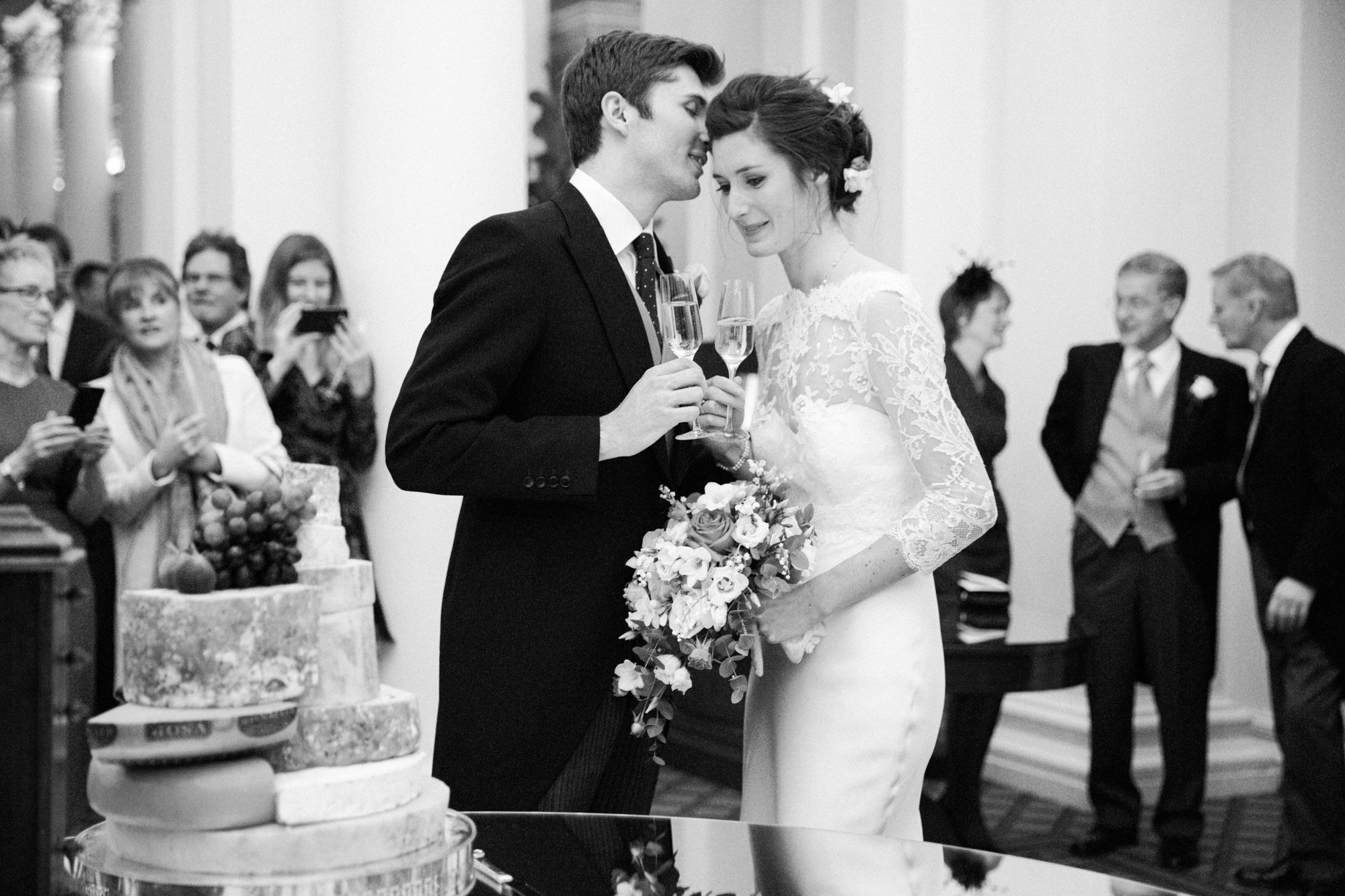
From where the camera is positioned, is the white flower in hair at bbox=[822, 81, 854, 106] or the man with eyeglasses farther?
the man with eyeglasses

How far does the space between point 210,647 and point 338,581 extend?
227 mm

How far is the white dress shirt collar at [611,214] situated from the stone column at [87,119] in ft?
40.6

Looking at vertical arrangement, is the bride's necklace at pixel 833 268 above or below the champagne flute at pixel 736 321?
above

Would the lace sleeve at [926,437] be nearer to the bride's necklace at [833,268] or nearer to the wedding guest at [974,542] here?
the bride's necklace at [833,268]

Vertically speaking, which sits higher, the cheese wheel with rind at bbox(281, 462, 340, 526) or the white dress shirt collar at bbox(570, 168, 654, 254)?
the white dress shirt collar at bbox(570, 168, 654, 254)

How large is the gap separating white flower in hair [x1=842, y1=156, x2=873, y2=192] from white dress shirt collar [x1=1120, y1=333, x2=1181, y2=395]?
3086 millimetres

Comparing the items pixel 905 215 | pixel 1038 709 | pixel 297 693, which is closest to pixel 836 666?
pixel 297 693

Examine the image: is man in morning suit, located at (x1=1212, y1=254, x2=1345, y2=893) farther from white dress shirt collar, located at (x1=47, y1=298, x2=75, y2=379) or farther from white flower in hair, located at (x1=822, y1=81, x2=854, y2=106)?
white dress shirt collar, located at (x1=47, y1=298, x2=75, y2=379)

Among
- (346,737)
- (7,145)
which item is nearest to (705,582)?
(346,737)

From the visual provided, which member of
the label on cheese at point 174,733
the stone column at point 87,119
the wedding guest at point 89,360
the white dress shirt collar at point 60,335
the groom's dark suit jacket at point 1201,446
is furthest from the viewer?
the stone column at point 87,119

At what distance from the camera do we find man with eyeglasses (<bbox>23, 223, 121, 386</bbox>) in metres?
5.91

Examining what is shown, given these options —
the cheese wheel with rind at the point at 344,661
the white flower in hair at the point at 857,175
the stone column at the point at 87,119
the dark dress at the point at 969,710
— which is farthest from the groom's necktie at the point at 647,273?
the stone column at the point at 87,119

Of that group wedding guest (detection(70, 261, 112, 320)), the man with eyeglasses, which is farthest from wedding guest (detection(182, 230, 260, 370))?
wedding guest (detection(70, 261, 112, 320))

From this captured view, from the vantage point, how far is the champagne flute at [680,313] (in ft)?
8.16
